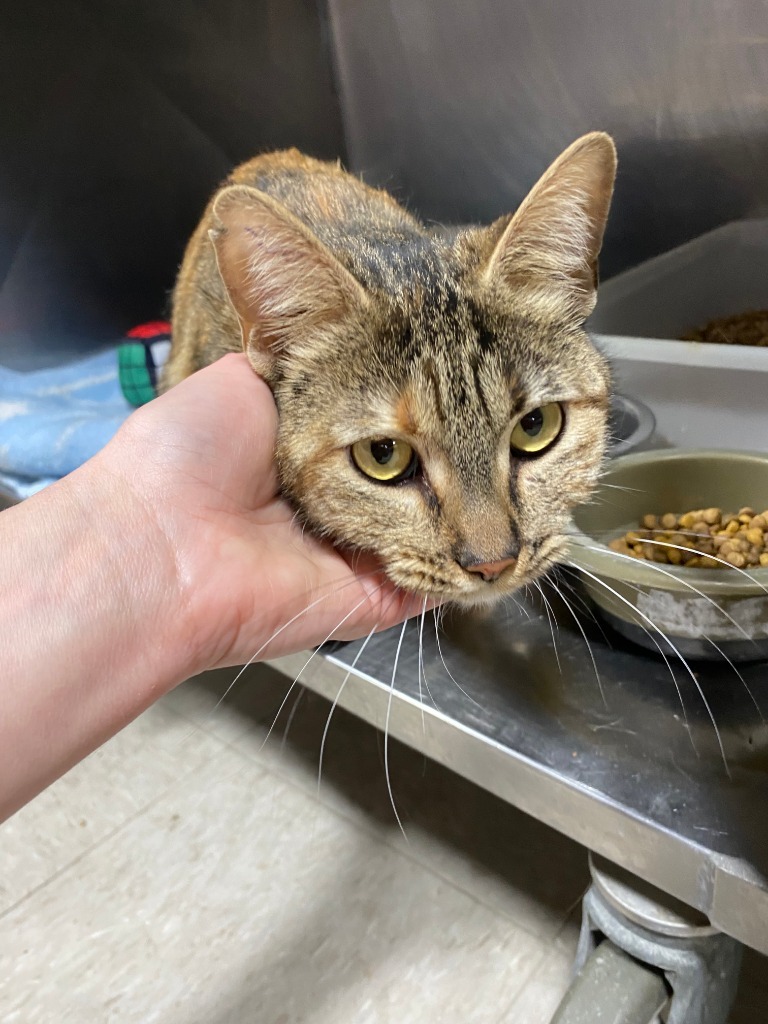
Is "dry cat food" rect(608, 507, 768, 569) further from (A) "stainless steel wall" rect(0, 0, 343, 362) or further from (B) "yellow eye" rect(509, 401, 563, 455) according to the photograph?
(A) "stainless steel wall" rect(0, 0, 343, 362)

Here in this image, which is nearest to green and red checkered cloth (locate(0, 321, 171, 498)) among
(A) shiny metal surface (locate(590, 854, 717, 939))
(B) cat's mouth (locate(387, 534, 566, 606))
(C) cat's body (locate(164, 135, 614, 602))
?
(C) cat's body (locate(164, 135, 614, 602))

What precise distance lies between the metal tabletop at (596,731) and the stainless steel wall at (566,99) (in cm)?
91

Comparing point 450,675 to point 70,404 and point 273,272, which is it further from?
point 70,404

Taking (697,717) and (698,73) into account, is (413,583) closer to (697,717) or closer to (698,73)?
(697,717)

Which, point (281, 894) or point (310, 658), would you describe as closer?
point (310, 658)

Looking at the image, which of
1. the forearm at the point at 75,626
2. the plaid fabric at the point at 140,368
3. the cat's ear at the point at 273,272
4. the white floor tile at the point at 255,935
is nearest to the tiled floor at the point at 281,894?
the white floor tile at the point at 255,935

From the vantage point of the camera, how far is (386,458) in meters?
0.88

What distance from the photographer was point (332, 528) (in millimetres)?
939

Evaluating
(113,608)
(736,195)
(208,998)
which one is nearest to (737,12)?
(736,195)

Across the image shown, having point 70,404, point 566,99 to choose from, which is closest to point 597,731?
point 566,99

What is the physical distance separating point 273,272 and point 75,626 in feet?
1.49

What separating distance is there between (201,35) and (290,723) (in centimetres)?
167

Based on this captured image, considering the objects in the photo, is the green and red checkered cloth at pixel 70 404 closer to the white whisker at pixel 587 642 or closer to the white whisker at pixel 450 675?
the white whisker at pixel 450 675

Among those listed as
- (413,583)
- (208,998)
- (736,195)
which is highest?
(736,195)
